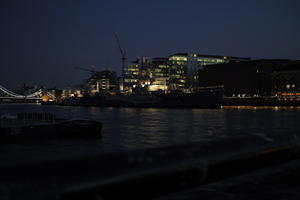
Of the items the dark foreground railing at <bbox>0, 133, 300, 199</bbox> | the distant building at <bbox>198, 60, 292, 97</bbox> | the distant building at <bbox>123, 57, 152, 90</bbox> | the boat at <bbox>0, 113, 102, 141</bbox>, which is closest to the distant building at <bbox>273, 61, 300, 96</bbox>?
the distant building at <bbox>198, 60, 292, 97</bbox>

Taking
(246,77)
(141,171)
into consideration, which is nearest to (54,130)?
(141,171)

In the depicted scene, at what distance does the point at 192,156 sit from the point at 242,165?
1.17 ft

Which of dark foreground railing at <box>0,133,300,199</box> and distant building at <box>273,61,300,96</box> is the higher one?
distant building at <box>273,61,300,96</box>

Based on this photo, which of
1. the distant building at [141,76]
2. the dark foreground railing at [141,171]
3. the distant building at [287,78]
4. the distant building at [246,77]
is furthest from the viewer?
the distant building at [141,76]

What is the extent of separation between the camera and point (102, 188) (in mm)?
1113

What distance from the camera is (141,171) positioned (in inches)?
49.0

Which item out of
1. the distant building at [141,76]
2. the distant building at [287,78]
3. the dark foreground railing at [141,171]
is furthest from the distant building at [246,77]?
the dark foreground railing at [141,171]

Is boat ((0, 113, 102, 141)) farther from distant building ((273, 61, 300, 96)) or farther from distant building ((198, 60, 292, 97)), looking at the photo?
distant building ((198, 60, 292, 97))

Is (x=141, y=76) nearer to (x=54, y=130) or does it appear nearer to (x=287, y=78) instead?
(x=287, y=78)

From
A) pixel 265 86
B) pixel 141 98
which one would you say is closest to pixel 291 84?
pixel 265 86

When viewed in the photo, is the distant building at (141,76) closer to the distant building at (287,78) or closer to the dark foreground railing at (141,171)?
the distant building at (287,78)

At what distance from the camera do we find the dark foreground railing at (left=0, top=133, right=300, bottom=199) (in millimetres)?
1012

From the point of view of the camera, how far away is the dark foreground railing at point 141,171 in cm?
101

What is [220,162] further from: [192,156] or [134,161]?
[134,161]
